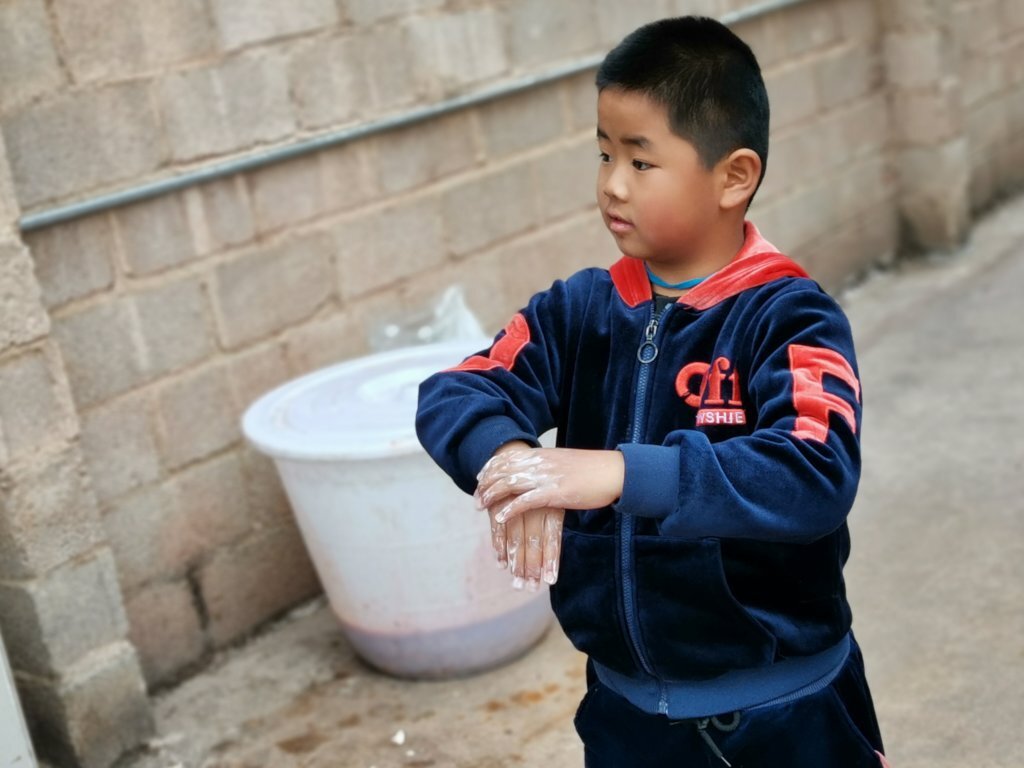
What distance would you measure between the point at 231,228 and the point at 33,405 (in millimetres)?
868

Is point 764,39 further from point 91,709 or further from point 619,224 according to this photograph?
point 619,224

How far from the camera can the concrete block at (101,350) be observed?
3.31 metres

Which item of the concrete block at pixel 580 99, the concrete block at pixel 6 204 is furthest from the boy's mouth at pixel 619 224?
the concrete block at pixel 580 99

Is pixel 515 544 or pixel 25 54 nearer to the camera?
pixel 515 544

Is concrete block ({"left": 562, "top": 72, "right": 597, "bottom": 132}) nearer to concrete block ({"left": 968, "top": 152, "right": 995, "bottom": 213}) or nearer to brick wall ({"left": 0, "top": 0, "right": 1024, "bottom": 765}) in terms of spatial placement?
brick wall ({"left": 0, "top": 0, "right": 1024, "bottom": 765})

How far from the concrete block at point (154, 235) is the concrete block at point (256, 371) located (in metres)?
0.31

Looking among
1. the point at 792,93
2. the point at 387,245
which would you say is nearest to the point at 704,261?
the point at 387,245

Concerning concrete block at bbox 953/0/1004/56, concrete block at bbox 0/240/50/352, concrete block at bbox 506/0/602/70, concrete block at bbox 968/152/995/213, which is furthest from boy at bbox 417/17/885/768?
concrete block at bbox 968/152/995/213

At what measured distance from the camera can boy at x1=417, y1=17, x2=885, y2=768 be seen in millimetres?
1675

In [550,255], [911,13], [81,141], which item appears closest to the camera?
[81,141]

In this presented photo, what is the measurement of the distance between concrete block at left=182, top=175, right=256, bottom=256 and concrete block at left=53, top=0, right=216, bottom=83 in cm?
33

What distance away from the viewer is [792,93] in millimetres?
5789

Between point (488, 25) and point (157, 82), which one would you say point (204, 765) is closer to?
point (157, 82)

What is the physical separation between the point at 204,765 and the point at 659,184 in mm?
2007
